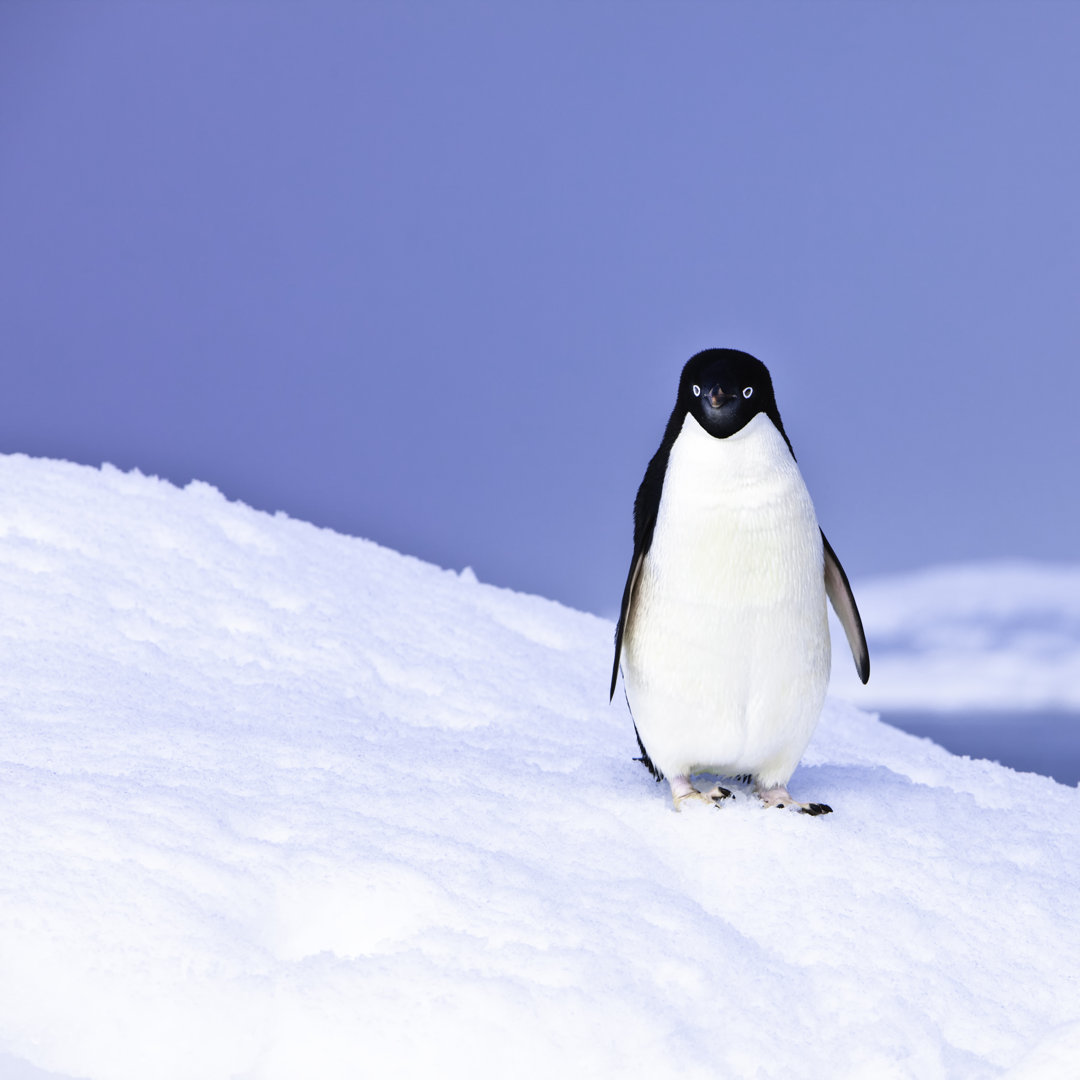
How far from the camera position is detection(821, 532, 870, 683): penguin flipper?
11.5ft

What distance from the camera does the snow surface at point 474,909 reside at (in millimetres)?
2387

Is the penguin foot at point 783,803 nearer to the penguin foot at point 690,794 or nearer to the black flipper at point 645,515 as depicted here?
the penguin foot at point 690,794

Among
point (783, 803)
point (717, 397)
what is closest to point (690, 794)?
point (783, 803)

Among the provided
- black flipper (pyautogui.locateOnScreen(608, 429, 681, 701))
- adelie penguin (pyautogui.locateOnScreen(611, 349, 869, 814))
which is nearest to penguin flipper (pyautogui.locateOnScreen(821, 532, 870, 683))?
adelie penguin (pyautogui.locateOnScreen(611, 349, 869, 814))

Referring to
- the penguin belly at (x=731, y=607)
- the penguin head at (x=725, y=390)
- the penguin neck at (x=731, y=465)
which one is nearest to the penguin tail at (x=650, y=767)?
the penguin belly at (x=731, y=607)

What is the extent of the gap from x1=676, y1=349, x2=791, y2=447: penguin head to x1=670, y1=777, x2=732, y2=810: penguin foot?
97 cm

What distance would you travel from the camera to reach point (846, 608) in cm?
354

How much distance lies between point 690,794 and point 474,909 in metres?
0.85

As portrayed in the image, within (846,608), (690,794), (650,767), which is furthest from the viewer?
(650,767)

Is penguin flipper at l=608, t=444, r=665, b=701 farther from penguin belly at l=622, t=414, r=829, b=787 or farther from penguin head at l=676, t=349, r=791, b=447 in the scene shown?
penguin head at l=676, t=349, r=791, b=447

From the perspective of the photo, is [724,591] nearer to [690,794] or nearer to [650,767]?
[690,794]

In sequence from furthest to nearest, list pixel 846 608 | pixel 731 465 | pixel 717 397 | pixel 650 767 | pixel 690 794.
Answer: pixel 650 767 < pixel 846 608 < pixel 690 794 < pixel 731 465 < pixel 717 397

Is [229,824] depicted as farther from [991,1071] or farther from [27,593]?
[27,593]

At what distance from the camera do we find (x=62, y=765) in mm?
3510
